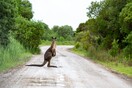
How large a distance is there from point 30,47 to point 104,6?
10.7 metres

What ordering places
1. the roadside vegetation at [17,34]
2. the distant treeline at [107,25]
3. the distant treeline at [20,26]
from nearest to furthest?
the roadside vegetation at [17,34], the distant treeline at [20,26], the distant treeline at [107,25]

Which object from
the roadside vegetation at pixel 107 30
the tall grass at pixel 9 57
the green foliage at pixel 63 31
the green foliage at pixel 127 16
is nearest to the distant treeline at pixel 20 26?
the tall grass at pixel 9 57

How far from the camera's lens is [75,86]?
565 inches

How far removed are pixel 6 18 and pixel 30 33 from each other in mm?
18761

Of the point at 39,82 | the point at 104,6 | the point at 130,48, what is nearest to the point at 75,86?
the point at 39,82

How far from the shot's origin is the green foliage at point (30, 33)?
4719cm

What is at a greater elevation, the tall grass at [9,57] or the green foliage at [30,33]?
the green foliage at [30,33]

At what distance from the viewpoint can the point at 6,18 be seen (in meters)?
28.9

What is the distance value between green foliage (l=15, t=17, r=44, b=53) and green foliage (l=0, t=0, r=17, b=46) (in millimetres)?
16532

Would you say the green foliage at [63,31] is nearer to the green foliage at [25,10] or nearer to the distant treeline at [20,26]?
the distant treeline at [20,26]

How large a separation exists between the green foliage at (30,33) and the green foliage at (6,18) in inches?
651

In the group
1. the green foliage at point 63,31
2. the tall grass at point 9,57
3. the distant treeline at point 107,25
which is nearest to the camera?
the tall grass at point 9,57

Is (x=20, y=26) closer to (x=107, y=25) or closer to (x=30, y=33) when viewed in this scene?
(x=30, y=33)

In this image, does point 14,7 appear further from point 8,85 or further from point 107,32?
point 107,32
